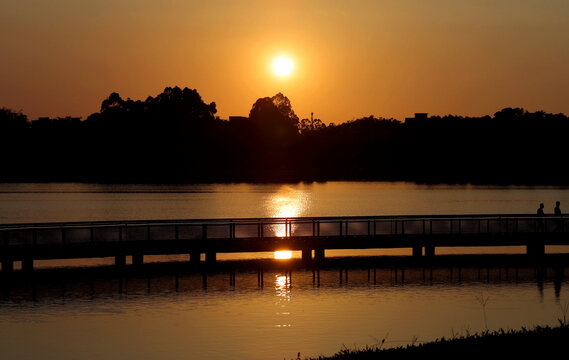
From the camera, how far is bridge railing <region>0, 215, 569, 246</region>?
46688 mm

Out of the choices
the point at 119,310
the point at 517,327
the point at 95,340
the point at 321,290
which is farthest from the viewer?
the point at 321,290

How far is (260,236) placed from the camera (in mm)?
50875

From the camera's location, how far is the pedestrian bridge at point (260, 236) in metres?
46.5

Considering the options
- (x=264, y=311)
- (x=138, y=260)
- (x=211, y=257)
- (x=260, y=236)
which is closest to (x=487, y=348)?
(x=264, y=311)

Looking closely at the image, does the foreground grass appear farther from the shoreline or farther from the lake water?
the lake water

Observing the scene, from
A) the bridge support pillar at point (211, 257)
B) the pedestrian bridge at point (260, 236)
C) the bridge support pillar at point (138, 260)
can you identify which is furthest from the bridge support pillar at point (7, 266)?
the bridge support pillar at point (211, 257)

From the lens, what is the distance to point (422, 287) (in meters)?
46.5

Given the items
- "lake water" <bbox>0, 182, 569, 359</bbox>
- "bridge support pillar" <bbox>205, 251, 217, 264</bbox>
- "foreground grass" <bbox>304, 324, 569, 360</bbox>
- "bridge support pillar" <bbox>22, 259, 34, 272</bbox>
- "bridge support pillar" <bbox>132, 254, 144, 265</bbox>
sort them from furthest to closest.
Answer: "bridge support pillar" <bbox>205, 251, 217, 264</bbox>, "bridge support pillar" <bbox>132, 254, 144, 265</bbox>, "bridge support pillar" <bbox>22, 259, 34, 272</bbox>, "lake water" <bbox>0, 182, 569, 359</bbox>, "foreground grass" <bbox>304, 324, 569, 360</bbox>

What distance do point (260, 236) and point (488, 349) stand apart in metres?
29.4

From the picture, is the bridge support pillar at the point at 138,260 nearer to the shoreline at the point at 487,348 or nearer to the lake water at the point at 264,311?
the lake water at the point at 264,311

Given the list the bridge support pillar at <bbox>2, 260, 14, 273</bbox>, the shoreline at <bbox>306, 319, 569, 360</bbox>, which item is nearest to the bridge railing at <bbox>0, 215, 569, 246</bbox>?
the bridge support pillar at <bbox>2, 260, 14, 273</bbox>

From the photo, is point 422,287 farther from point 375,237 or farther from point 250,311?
point 250,311

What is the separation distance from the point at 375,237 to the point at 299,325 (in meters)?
16.9

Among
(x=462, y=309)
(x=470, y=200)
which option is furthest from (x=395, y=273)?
(x=470, y=200)
